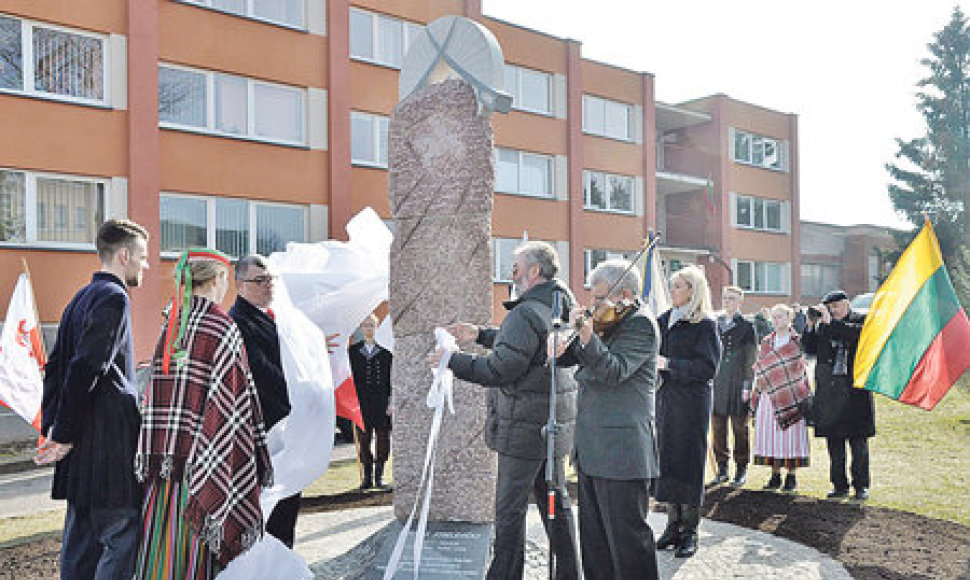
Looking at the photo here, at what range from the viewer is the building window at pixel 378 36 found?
71.3ft

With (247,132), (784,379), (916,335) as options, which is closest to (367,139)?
(247,132)

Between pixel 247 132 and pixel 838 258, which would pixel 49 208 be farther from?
pixel 838 258

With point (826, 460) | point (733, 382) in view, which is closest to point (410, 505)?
point (733, 382)

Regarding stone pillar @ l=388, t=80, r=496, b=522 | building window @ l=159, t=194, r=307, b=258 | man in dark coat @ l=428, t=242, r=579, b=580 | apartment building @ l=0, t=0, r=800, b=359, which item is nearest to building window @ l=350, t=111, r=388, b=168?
apartment building @ l=0, t=0, r=800, b=359

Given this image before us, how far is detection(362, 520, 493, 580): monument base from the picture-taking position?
5.46 meters

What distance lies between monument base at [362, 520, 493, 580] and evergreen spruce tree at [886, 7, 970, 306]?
3457 cm

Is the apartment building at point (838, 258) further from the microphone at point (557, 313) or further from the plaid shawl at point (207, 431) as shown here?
the plaid shawl at point (207, 431)

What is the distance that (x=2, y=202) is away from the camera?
16.0m

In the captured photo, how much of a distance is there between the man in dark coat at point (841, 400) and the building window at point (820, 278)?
1401 inches

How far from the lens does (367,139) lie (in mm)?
21828

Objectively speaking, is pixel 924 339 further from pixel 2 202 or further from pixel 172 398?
pixel 2 202

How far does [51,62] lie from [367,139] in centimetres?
753

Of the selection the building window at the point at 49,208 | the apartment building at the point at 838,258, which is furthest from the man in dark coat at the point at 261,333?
the apartment building at the point at 838,258

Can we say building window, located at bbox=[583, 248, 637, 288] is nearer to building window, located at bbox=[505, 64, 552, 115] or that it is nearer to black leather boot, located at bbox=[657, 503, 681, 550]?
building window, located at bbox=[505, 64, 552, 115]
